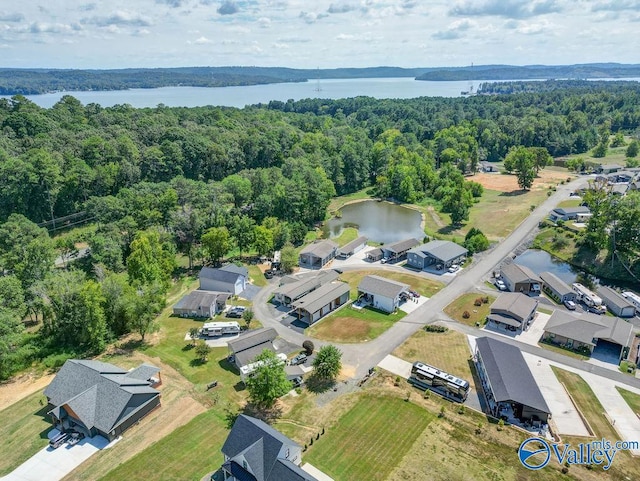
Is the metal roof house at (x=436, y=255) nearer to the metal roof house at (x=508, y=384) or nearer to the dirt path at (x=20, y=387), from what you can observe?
the metal roof house at (x=508, y=384)

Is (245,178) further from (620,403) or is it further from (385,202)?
(620,403)

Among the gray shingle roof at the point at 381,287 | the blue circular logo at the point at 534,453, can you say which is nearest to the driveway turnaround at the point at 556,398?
the blue circular logo at the point at 534,453

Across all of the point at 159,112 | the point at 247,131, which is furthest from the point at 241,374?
the point at 159,112

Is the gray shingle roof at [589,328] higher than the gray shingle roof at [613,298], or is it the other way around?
the gray shingle roof at [589,328]

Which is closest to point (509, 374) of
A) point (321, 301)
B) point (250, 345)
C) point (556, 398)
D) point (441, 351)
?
point (556, 398)

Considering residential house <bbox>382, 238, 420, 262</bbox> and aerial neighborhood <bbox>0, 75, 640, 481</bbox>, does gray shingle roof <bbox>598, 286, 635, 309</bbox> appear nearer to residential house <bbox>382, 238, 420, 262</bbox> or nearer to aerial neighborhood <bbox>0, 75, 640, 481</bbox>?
aerial neighborhood <bbox>0, 75, 640, 481</bbox>

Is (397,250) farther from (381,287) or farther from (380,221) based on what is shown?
(380,221)
